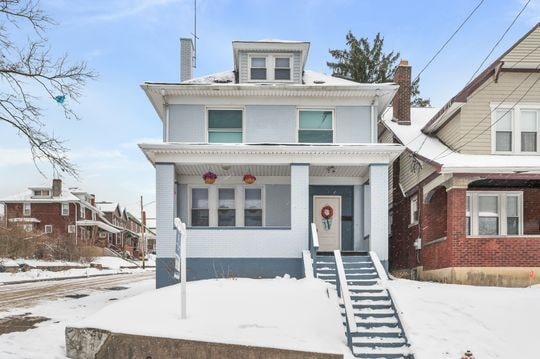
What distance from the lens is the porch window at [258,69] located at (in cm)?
1939

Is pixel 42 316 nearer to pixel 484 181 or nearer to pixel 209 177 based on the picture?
pixel 209 177

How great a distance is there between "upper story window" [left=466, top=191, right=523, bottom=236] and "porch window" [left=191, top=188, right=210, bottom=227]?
8953mm

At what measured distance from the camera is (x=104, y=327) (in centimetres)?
1015

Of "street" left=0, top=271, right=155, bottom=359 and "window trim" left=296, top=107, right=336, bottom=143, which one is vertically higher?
"window trim" left=296, top=107, right=336, bottom=143

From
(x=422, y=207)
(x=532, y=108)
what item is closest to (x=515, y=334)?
(x=422, y=207)

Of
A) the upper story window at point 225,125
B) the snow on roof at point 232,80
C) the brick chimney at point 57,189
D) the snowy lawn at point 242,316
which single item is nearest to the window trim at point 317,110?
the snow on roof at point 232,80

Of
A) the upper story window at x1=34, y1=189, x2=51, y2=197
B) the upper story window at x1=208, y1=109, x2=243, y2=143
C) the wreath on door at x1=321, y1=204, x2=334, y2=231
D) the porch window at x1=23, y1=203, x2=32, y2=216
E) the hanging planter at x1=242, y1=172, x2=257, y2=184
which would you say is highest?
the upper story window at x1=208, y1=109, x2=243, y2=143

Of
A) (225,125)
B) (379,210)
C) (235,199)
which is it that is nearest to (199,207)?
(235,199)

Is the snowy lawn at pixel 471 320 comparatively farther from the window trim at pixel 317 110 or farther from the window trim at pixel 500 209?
the window trim at pixel 317 110

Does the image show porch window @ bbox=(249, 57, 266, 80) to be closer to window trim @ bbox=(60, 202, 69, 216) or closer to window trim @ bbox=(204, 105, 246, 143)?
window trim @ bbox=(204, 105, 246, 143)

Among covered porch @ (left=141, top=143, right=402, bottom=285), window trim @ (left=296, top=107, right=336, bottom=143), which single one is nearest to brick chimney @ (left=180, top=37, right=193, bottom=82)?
covered porch @ (left=141, top=143, right=402, bottom=285)

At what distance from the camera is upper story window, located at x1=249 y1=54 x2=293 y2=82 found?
19.4 metres

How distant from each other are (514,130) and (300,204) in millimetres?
7718

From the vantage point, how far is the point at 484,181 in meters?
17.7
